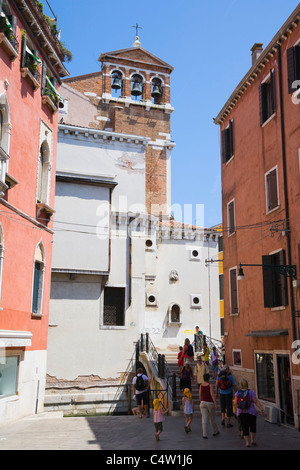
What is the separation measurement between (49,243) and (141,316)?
23.6ft

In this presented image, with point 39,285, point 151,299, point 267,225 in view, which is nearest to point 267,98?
point 267,225

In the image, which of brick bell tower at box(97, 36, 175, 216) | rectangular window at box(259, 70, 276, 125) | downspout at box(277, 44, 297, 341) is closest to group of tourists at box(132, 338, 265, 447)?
downspout at box(277, 44, 297, 341)

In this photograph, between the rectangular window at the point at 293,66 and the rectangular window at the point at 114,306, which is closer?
the rectangular window at the point at 293,66

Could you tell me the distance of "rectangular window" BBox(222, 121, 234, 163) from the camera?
19031 mm

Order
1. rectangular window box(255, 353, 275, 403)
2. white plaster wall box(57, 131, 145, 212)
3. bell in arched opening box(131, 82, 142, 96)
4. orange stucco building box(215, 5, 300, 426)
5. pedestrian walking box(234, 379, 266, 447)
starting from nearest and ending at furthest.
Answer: pedestrian walking box(234, 379, 266, 447)
orange stucco building box(215, 5, 300, 426)
rectangular window box(255, 353, 275, 403)
white plaster wall box(57, 131, 145, 212)
bell in arched opening box(131, 82, 142, 96)

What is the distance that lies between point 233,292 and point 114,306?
6279mm

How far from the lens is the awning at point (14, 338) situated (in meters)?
12.2

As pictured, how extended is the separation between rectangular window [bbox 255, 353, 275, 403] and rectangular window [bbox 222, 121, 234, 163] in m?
8.20

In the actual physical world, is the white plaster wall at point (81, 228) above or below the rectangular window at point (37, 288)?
above

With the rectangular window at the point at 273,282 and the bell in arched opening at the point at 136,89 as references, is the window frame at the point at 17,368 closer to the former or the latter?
the rectangular window at the point at 273,282

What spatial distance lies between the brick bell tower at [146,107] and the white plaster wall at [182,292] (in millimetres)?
4817

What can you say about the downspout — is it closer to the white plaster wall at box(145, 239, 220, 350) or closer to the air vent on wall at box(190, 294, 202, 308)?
the white plaster wall at box(145, 239, 220, 350)

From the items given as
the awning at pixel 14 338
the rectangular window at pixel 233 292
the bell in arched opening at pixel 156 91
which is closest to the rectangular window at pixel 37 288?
the awning at pixel 14 338
